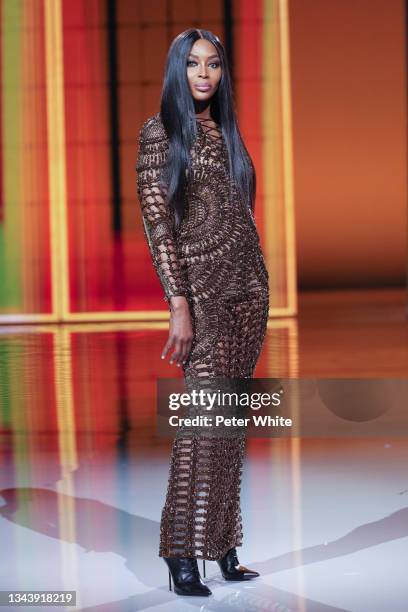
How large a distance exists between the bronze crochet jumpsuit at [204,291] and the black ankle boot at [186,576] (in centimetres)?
2

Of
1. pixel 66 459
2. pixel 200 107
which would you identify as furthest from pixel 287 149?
Answer: pixel 200 107

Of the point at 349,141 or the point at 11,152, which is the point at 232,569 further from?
the point at 349,141

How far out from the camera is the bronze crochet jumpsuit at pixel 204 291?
2.76 metres

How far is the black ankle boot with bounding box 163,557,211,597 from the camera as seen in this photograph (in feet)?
8.91

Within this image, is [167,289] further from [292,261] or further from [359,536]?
[292,261]

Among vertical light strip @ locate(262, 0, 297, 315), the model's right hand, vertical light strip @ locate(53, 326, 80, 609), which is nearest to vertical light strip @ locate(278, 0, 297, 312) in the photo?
vertical light strip @ locate(262, 0, 297, 315)

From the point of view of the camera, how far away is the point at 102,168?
10.9m

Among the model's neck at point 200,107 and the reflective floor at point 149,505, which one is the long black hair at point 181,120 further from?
the reflective floor at point 149,505

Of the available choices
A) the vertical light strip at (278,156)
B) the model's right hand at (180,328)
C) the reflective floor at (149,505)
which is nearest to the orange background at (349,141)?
the vertical light strip at (278,156)

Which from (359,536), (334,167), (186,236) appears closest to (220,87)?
(186,236)

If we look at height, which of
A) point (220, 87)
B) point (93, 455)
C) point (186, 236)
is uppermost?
point (220, 87)

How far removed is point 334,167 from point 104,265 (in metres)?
4.42

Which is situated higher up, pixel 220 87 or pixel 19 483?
pixel 220 87

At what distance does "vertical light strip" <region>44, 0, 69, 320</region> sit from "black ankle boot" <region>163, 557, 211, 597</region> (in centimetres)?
821
